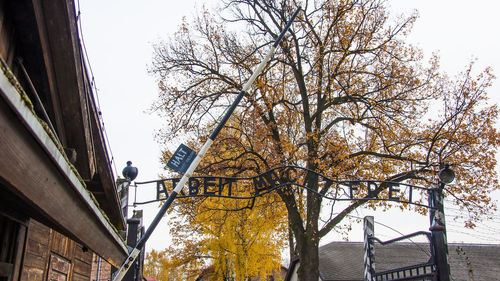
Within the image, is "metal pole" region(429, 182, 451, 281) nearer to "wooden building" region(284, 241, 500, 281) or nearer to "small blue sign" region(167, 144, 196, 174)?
"small blue sign" region(167, 144, 196, 174)

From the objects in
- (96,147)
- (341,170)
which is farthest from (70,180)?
(341,170)

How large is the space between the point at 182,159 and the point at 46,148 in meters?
4.78

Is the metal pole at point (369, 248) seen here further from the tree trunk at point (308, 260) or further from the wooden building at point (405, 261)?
the wooden building at point (405, 261)

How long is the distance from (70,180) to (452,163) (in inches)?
549

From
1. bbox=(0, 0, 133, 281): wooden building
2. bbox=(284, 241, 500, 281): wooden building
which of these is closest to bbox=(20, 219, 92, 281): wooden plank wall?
bbox=(0, 0, 133, 281): wooden building

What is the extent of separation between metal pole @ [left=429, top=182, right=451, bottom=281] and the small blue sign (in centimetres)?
583

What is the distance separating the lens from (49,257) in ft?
21.0

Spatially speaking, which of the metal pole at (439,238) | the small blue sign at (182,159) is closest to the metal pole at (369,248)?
the metal pole at (439,238)

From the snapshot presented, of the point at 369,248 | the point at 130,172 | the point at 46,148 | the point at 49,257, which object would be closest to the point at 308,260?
the point at 369,248

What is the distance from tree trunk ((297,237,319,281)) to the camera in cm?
1432

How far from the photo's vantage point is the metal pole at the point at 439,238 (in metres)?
9.18

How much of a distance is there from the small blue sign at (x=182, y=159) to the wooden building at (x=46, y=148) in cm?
105

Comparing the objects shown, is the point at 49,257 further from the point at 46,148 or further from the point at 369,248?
the point at 369,248

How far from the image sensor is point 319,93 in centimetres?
1658
